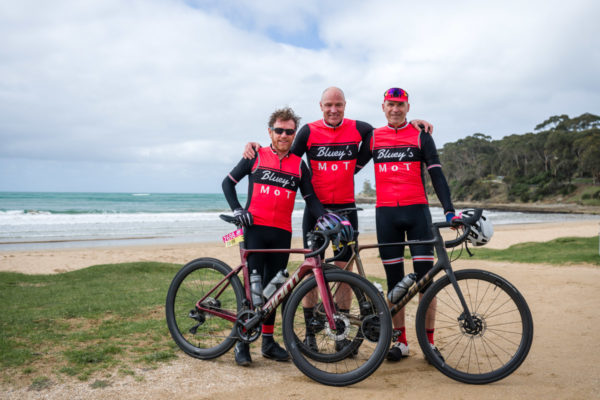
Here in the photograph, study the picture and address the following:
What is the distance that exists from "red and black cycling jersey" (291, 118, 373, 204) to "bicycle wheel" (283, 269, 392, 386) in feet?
3.33

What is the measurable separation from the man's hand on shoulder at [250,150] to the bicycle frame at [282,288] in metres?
0.82

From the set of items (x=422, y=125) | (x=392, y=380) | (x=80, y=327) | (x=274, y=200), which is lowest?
(x=392, y=380)

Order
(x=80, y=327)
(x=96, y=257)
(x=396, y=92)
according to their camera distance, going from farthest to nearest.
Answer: (x=96, y=257)
(x=80, y=327)
(x=396, y=92)

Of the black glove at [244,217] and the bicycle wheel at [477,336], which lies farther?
the black glove at [244,217]

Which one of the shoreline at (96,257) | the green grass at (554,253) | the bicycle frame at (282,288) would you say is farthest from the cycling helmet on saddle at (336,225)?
the green grass at (554,253)

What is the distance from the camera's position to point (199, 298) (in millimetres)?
4039

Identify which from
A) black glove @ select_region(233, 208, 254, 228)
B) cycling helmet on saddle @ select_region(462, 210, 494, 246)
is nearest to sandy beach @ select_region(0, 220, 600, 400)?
cycling helmet on saddle @ select_region(462, 210, 494, 246)

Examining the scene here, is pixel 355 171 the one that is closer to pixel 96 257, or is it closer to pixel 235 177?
pixel 235 177

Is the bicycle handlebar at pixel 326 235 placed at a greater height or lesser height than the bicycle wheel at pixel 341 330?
greater

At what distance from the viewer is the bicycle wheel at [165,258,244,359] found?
11.8 feet

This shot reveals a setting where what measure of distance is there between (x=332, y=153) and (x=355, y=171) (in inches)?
12.2

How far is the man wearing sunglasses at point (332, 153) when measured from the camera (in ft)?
13.0

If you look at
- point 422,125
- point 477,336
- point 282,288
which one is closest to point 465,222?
point 477,336

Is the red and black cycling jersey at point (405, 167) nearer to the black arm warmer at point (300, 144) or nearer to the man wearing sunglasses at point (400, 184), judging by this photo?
the man wearing sunglasses at point (400, 184)
